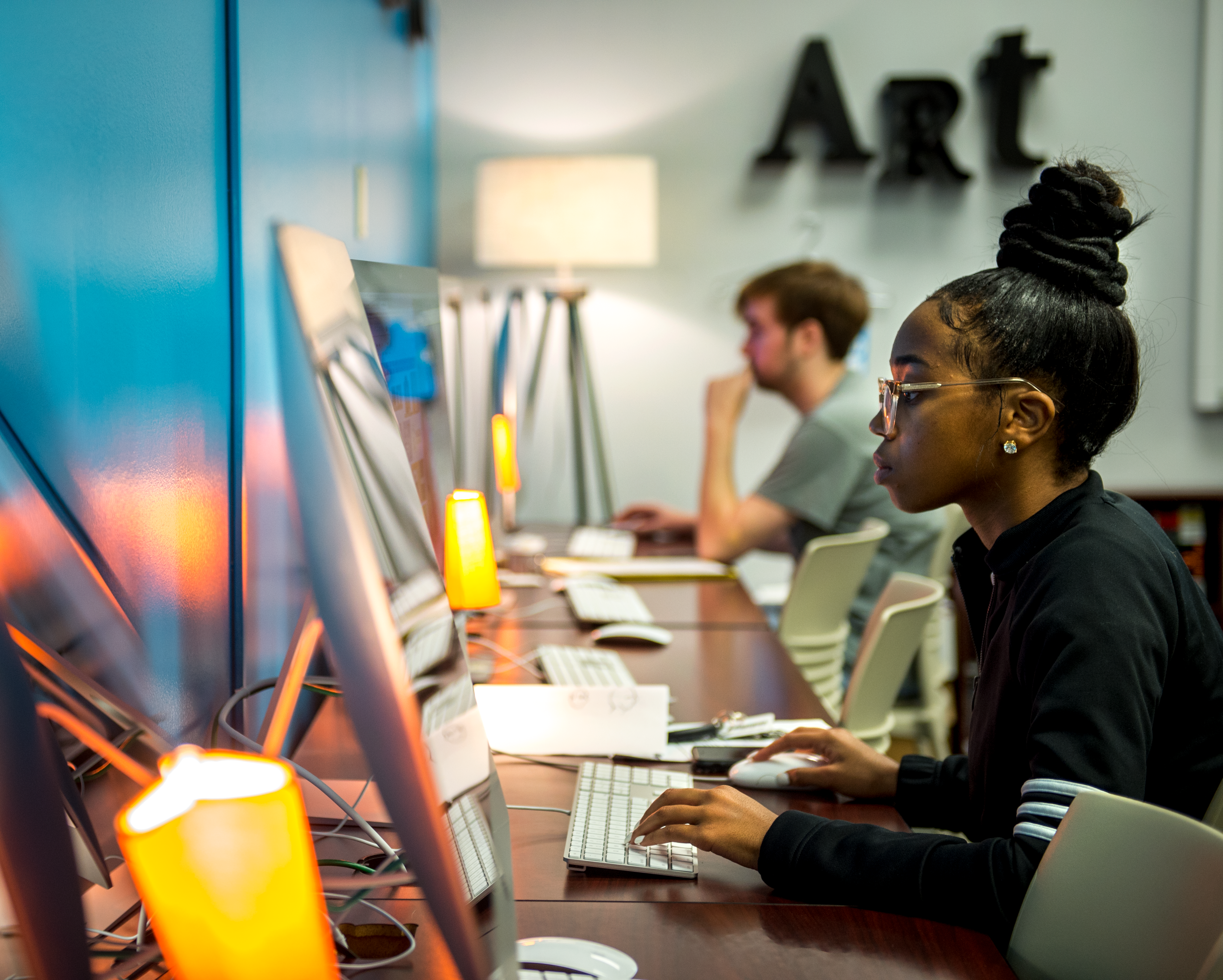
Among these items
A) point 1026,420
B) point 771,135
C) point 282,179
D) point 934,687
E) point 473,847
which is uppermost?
point 771,135

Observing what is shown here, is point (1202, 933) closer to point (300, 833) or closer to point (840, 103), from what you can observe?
point (300, 833)

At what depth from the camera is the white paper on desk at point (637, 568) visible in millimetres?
2359

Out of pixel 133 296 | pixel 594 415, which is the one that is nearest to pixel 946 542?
pixel 594 415

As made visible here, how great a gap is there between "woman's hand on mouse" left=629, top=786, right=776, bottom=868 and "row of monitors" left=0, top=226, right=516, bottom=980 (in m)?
0.21

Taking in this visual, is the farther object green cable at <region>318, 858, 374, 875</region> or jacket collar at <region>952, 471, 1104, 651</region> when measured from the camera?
jacket collar at <region>952, 471, 1104, 651</region>

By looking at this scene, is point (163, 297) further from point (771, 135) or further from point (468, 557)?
point (771, 135)

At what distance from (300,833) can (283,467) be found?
3.14 feet

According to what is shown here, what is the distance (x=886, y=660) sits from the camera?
1.54 m

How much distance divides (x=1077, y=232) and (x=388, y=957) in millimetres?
871

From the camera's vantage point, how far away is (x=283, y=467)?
53.1 inches

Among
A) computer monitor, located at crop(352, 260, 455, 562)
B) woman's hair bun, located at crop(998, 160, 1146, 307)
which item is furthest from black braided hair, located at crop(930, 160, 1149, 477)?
computer monitor, located at crop(352, 260, 455, 562)

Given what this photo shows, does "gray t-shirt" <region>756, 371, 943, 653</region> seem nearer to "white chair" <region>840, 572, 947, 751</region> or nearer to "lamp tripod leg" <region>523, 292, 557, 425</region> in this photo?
"white chair" <region>840, 572, 947, 751</region>

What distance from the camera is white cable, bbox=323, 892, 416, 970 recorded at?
0.72m

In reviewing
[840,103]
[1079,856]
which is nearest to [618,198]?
[840,103]
